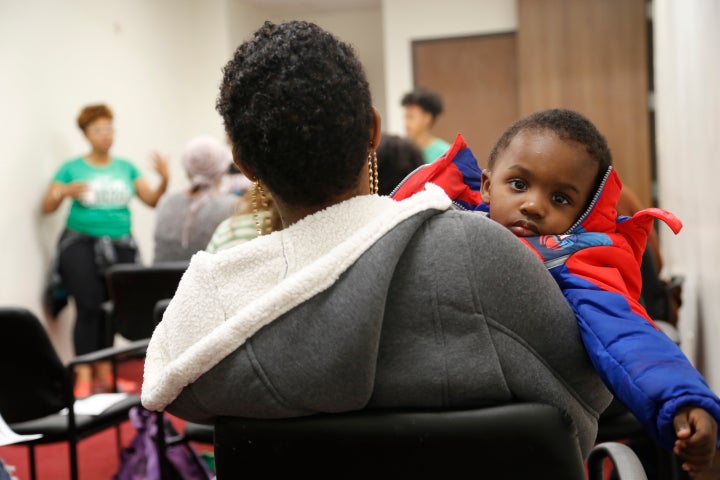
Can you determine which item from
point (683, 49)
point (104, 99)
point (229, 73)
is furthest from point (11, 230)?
point (229, 73)

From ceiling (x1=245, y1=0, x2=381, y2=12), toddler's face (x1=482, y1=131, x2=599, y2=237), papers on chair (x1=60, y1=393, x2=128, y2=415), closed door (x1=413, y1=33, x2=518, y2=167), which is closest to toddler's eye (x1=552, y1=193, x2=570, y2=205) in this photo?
toddler's face (x1=482, y1=131, x2=599, y2=237)

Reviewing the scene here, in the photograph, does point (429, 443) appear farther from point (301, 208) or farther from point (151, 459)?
Result: point (151, 459)

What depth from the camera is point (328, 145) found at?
0.94 m

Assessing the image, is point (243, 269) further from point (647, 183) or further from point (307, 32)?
point (647, 183)

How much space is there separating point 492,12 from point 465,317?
668cm

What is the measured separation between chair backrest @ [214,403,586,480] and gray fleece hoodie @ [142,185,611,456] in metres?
0.02

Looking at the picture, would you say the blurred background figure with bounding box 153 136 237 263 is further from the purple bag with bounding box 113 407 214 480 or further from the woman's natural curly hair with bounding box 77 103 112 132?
the woman's natural curly hair with bounding box 77 103 112 132

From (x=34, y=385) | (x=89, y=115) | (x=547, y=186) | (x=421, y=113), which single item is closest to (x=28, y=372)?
(x=34, y=385)

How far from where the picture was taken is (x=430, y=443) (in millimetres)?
920

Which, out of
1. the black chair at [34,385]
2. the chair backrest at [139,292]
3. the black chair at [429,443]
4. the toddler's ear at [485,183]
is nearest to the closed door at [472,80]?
the chair backrest at [139,292]

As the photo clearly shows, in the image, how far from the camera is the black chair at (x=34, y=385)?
245cm

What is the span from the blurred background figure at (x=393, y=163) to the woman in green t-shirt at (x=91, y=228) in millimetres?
2990

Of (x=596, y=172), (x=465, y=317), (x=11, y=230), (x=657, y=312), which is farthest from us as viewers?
(x=11, y=230)

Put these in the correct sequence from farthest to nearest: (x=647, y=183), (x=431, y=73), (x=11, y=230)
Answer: (x=431, y=73) < (x=647, y=183) < (x=11, y=230)
